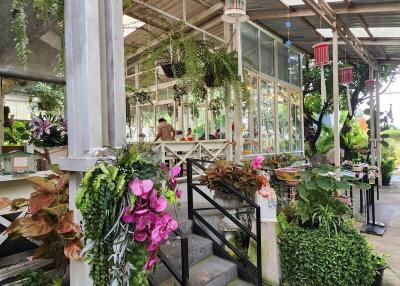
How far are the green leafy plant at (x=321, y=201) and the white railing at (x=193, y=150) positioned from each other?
1782 mm

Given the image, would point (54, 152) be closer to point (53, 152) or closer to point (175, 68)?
point (53, 152)

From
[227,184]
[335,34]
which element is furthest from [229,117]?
[227,184]

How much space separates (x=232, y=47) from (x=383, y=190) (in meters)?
6.63

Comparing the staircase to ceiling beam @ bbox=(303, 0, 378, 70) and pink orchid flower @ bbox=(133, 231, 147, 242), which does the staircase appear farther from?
ceiling beam @ bbox=(303, 0, 378, 70)

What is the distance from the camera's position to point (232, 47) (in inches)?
235

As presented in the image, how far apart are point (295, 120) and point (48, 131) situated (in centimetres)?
788

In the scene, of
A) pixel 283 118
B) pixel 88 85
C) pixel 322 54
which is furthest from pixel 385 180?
pixel 88 85

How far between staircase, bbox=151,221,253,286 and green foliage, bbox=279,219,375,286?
49 cm

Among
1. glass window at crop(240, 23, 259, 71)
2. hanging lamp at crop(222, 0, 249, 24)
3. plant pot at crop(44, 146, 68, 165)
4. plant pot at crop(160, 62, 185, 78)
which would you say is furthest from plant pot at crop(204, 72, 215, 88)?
plant pot at crop(44, 146, 68, 165)

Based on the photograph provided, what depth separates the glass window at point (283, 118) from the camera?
8.06 m

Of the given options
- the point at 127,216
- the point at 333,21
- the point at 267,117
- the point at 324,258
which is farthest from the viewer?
the point at 267,117

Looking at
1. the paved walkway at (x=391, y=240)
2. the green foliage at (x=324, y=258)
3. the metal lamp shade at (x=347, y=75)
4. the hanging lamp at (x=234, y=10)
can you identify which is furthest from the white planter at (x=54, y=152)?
the metal lamp shade at (x=347, y=75)

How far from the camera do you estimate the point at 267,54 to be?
7.51 m

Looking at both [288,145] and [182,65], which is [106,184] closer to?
[182,65]
